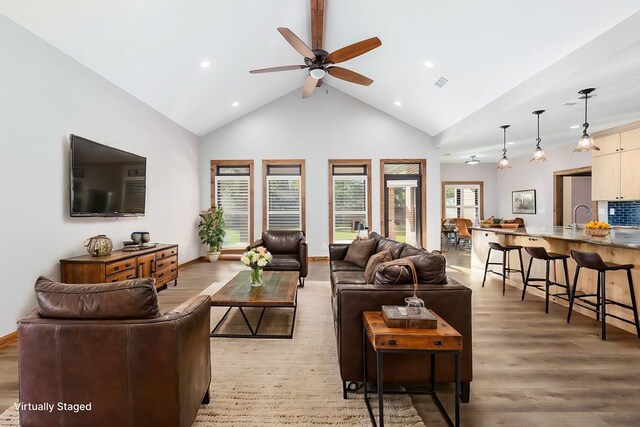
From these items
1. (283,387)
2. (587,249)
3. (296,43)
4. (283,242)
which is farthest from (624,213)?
(283,387)

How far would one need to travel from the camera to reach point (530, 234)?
425 cm

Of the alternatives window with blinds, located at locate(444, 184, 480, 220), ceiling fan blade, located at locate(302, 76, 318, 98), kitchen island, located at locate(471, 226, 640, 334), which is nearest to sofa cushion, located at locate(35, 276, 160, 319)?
ceiling fan blade, located at locate(302, 76, 318, 98)

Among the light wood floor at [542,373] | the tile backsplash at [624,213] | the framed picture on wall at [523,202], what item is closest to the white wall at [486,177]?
the framed picture on wall at [523,202]

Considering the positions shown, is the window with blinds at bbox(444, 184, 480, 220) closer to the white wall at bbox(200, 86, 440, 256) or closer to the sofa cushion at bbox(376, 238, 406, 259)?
the white wall at bbox(200, 86, 440, 256)

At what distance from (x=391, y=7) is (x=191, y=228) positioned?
577cm

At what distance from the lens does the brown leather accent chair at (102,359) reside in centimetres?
140

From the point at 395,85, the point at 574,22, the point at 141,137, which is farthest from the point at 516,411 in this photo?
the point at 141,137

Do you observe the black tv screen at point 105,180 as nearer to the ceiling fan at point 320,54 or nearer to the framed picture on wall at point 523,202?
the ceiling fan at point 320,54

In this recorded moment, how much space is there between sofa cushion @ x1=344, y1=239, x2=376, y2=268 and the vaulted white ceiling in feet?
9.48

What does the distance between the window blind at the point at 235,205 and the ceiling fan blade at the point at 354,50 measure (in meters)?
4.41

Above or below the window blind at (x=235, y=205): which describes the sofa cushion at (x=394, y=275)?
below

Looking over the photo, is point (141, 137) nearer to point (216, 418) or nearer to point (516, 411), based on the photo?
point (216, 418)

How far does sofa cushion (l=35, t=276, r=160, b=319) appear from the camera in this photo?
1.43 m

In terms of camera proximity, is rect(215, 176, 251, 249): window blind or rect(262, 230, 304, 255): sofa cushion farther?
rect(215, 176, 251, 249): window blind
